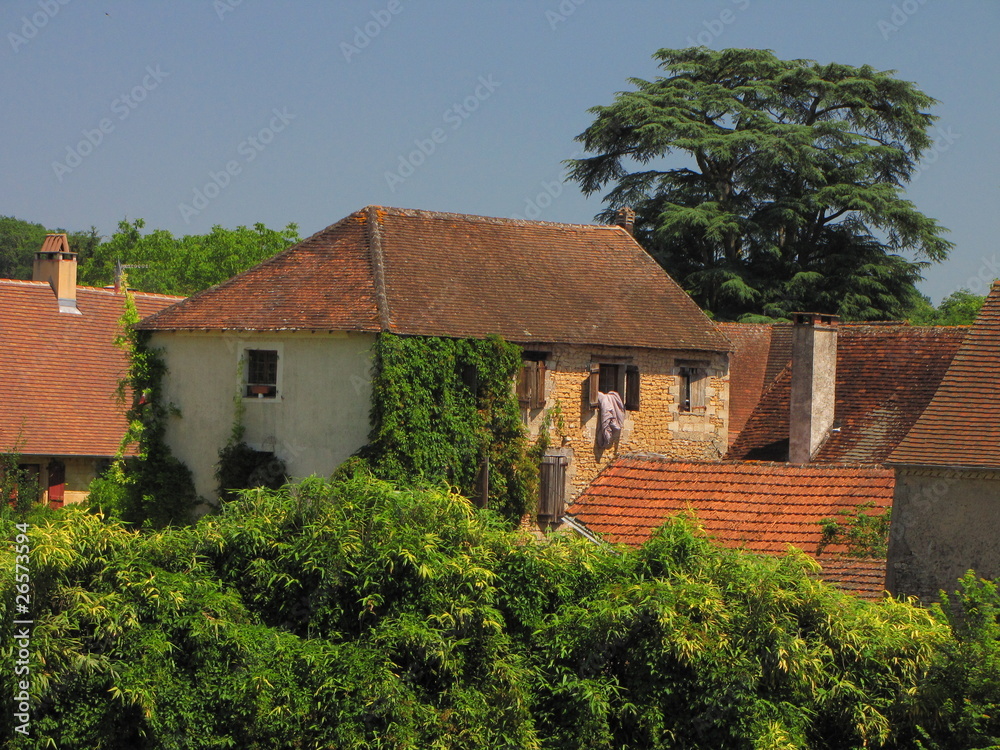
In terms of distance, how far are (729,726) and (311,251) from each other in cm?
1585

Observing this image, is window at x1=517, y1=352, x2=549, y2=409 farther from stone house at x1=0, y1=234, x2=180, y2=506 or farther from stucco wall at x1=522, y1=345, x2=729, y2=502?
stone house at x1=0, y1=234, x2=180, y2=506

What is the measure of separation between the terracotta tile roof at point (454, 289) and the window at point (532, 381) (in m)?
0.42

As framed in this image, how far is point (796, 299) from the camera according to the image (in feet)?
133

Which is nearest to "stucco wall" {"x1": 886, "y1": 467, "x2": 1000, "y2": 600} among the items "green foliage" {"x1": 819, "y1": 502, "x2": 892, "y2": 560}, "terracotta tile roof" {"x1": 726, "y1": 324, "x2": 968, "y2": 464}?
"green foliage" {"x1": 819, "y1": 502, "x2": 892, "y2": 560}

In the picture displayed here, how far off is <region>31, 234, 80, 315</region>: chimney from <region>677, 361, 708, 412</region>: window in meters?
16.1

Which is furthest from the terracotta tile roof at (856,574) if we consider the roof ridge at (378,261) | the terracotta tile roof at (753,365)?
the terracotta tile roof at (753,365)

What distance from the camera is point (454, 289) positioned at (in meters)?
25.0

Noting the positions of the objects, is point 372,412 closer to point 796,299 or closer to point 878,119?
point 796,299

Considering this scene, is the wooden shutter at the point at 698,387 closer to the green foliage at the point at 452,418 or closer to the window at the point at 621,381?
the window at the point at 621,381

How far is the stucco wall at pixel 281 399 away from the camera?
2330 cm

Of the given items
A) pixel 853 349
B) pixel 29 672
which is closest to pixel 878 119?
pixel 853 349

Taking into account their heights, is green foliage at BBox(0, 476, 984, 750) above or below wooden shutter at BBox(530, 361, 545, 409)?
below

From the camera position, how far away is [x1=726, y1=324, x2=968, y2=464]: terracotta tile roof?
24047mm

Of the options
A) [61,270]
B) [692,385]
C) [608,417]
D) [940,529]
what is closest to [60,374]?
[61,270]
